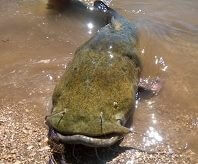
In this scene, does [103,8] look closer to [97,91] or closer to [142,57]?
[142,57]

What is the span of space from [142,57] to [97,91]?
1.45m

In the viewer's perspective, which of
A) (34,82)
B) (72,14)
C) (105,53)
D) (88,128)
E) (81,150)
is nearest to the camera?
(88,128)

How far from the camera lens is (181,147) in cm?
374

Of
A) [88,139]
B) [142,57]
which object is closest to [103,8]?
[142,57]

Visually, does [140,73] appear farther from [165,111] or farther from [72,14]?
[72,14]

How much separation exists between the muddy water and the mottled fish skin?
336 mm

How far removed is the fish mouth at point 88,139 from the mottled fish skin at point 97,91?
1.3 inches

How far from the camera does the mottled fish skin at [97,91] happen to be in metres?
3.34

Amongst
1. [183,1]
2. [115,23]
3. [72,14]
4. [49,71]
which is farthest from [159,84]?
[183,1]

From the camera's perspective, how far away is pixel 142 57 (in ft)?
15.9

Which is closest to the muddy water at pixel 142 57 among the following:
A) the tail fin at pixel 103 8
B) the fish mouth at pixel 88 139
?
the tail fin at pixel 103 8

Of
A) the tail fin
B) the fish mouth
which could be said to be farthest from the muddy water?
the fish mouth

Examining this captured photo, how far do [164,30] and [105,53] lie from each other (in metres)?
1.79

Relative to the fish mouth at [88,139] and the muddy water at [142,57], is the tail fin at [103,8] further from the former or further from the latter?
the fish mouth at [88,139]
